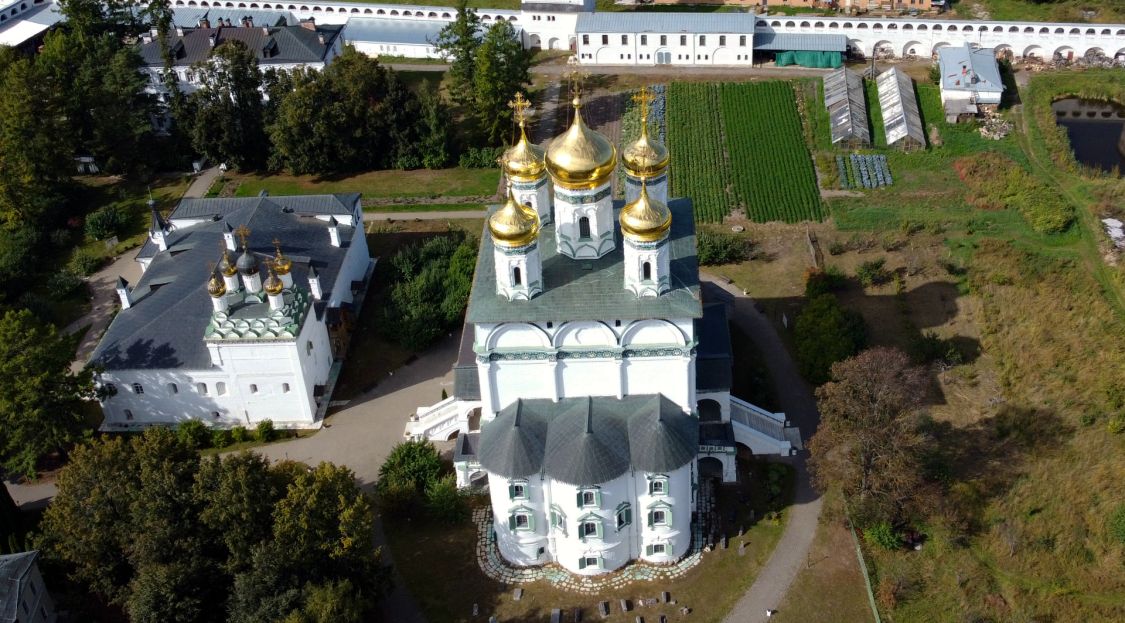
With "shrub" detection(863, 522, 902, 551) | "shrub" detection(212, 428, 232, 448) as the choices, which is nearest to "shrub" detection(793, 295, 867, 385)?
"shrub" detection(863, 522, 902, 551)

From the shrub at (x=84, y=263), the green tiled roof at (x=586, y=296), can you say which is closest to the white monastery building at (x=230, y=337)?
the shrub at (x=84, y=263)

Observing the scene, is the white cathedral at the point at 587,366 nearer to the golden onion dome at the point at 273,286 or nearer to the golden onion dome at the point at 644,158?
the golden onion dome at the point at 644,158

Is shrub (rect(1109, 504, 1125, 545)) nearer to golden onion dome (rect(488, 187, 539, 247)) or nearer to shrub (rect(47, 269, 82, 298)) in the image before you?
golden onion dome (rect(488, 187, 539, 247))

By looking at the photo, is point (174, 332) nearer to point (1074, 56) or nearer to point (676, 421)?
point (676, 421)

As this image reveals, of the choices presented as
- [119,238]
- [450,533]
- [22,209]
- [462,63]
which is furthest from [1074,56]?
[22,209]

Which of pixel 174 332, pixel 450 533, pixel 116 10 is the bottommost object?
pixel 450 533
